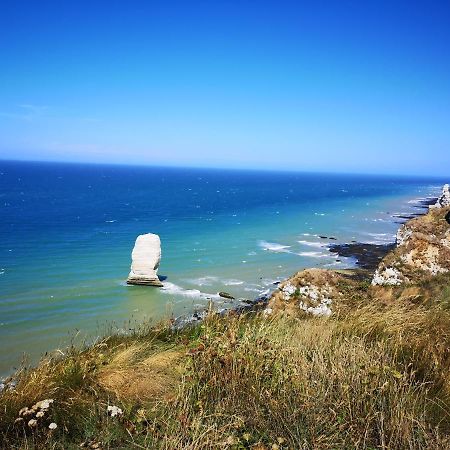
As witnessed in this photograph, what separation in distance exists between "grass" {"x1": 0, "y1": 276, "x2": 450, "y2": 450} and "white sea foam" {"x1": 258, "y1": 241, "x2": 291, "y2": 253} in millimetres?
38153

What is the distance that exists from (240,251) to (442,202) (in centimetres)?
3750

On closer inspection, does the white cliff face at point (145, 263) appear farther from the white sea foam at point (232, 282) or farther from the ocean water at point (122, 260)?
the white sea foam at point (232, 282)

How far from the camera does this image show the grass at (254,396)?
3086mm

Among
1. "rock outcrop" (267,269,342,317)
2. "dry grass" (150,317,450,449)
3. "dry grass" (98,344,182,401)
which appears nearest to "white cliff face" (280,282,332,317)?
"rock outcrop" (267,269,342,317)

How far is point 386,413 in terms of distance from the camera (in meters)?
3.28

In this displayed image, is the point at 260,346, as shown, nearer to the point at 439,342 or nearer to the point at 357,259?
the point at 439,342

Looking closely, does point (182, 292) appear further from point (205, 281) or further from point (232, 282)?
point (232, 282)

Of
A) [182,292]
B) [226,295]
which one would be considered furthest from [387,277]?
[182,292]

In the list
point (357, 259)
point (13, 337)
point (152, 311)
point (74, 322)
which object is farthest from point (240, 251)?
point (13, 337)

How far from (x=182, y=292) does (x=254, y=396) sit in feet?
84.9

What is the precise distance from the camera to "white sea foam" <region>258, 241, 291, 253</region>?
43.4m

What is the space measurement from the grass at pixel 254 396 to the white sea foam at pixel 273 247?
38.2 meters

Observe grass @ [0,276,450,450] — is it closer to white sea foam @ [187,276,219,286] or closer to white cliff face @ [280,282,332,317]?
white cliff face @ [280,282,332,317]

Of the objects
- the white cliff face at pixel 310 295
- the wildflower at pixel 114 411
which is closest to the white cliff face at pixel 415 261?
the white cliff face at pixel 310 295
